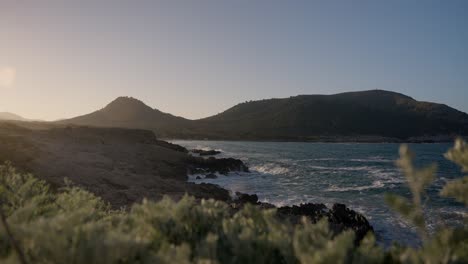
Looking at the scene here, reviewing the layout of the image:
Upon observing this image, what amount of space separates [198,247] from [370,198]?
28.6 metres

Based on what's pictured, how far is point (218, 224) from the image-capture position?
4617 millimetres

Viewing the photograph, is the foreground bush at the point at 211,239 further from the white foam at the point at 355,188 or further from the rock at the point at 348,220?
the white foam at the point at 355,188

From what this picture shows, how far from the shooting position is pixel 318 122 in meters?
171

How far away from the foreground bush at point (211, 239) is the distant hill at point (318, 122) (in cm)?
13556

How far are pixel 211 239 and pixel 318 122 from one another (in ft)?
562

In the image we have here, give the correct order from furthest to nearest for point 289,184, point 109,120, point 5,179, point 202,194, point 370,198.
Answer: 1. point 109,120
2. point 289,184
3. point 370,198
4. point 202,194
5. point 5,179

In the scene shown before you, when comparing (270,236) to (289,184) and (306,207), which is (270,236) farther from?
(289,184)

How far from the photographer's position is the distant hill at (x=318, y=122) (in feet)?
518

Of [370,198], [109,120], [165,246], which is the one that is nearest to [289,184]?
[370,198]

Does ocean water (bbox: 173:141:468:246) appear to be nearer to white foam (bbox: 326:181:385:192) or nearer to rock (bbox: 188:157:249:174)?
white foam (bbox: 326:181:385:192)

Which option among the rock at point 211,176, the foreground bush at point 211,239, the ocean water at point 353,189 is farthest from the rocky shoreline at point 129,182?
the foreground bush at point 211,239

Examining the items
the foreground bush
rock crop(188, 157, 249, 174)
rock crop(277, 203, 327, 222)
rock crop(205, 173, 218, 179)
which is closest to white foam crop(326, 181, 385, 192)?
rock crop(277, 203, 327, 222)

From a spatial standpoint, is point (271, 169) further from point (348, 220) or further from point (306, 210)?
point (348, 220)

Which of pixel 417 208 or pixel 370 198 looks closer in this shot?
pixel 417 208
